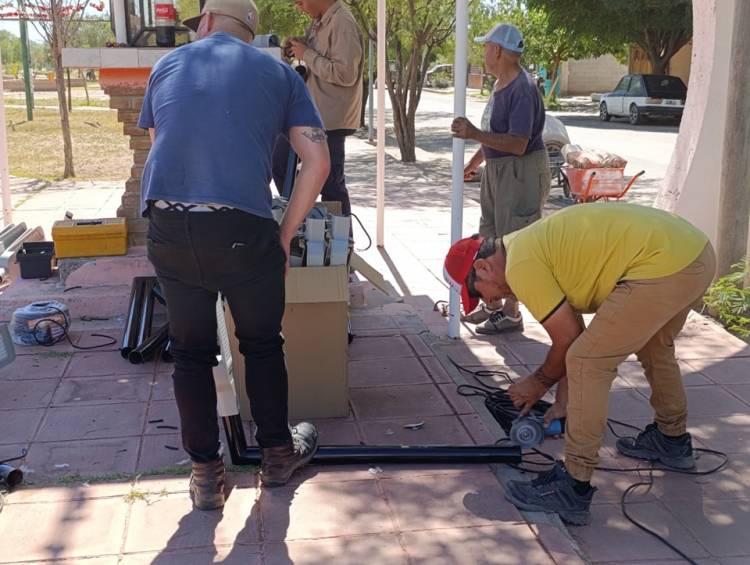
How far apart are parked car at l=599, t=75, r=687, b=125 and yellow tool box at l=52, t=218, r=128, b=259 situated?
22.8 meters

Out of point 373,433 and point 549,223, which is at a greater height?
point 549,223

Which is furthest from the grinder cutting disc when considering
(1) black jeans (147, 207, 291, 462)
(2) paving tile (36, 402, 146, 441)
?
(2) paving tile (36, 402, 146, 441)

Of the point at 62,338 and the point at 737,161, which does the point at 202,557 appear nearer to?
the point at 62,338

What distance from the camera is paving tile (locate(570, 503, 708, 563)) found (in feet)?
10.6

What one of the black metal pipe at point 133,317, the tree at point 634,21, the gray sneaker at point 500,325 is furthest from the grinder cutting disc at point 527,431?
the tree at point 634,21

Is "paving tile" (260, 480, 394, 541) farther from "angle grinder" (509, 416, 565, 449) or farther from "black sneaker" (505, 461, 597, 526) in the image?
"angle grinder" (509, 416, 565, 449)

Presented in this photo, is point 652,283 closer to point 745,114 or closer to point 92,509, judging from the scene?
point 92,509

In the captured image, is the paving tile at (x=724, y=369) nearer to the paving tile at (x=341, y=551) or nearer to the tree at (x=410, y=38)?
the paving tile at (x=341, y=551)

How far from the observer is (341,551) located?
321 centimetres

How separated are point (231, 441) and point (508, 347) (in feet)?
7.51

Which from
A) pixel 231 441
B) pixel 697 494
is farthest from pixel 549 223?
pixel 231 441

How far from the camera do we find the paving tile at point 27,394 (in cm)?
455

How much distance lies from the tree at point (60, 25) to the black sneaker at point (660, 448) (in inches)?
466

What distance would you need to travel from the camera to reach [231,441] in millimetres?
3836
